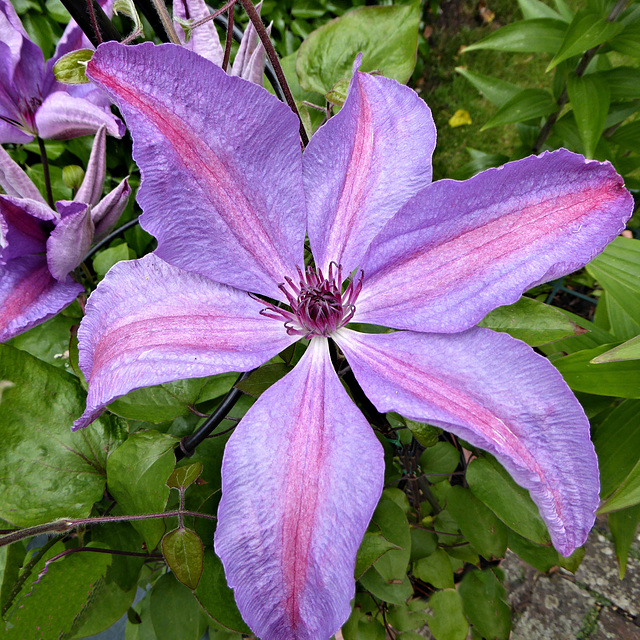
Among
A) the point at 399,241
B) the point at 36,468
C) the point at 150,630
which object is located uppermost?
the point at 399,241

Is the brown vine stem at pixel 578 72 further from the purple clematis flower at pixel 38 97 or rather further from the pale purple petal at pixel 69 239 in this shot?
the pale purple petal at pixel 69 239

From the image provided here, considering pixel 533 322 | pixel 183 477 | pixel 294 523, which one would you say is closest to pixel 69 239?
pixel 183 477

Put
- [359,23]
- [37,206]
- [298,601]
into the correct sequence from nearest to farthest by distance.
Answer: [298,601] < [37,206] < [359,23]

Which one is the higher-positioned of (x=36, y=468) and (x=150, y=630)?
(x=36, y=468)

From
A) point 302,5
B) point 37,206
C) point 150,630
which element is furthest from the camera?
point 302,5

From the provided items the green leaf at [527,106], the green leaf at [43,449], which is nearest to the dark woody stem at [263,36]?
the green leaf at [43,449]

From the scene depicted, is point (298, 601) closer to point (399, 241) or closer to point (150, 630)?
point (399, 241)

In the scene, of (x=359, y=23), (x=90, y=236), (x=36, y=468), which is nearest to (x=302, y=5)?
(x=359, y=23)
